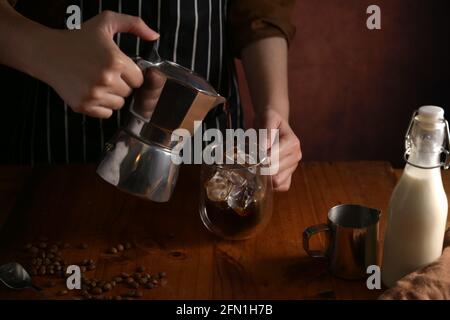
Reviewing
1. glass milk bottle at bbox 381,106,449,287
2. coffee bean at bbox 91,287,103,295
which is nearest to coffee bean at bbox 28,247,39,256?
coffee bean at bbox 91,287,103,295

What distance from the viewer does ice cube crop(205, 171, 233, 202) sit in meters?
1.06

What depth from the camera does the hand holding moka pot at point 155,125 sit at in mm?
986

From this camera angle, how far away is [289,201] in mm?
1225

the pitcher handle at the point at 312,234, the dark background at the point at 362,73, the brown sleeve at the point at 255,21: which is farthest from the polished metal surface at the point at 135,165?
the dark background at the point at 362,73

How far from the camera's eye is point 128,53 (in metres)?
1.38

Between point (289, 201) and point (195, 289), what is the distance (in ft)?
1.01

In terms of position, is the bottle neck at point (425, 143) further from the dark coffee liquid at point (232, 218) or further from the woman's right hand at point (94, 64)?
the woman's right hand at point (94, 64)

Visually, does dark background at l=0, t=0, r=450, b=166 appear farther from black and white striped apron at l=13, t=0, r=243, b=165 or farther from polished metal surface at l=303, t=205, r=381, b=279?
polished metal surface at l=303, t=205, r=381, b=279

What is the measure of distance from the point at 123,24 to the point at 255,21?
1.59ft

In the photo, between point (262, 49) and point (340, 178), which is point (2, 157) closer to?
point (262, 49)

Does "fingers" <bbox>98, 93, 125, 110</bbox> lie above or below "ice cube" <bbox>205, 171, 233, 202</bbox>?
above

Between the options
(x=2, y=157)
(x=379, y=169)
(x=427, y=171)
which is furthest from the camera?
(x=2, y=157)

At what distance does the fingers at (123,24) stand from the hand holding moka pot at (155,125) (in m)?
0.02
